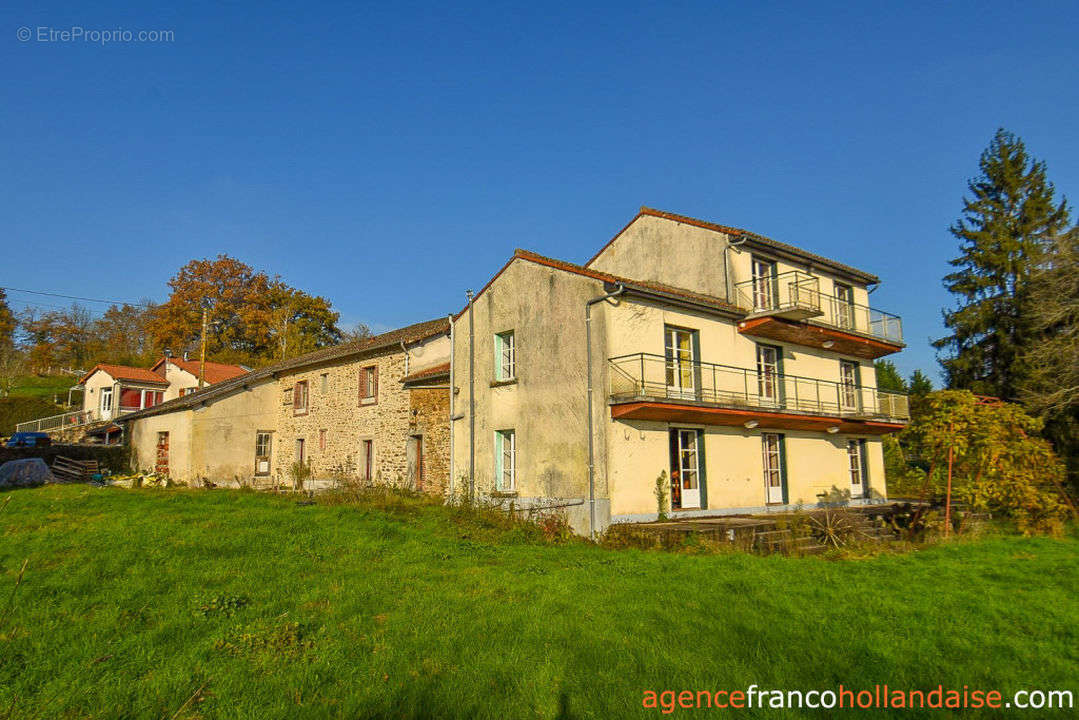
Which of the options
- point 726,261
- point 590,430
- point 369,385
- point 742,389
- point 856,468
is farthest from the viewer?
point 369,385

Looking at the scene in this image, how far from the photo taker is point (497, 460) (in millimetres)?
17484

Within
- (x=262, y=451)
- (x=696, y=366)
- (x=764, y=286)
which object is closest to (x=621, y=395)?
(x=696, y=366)

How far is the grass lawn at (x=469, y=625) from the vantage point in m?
5.06

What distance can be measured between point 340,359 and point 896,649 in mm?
21741

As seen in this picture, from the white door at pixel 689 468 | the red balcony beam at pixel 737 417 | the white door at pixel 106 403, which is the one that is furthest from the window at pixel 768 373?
the white door at pixel 106 403

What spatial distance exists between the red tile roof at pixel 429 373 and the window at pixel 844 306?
13143mm

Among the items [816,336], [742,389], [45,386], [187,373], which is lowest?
[742,389]

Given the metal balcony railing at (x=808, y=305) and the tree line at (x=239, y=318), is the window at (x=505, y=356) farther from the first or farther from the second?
the tree line at (x=239, y=318)

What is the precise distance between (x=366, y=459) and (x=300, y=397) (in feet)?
18.6

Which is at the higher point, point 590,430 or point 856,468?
point 590,430

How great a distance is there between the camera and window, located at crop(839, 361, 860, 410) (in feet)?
70.7

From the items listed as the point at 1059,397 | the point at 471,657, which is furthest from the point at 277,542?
the point at 1059,397

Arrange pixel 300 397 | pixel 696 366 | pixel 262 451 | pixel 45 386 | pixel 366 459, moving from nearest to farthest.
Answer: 1. pixel 696 366
2. pixel 366 459
3. pixel 300 397
4. pixel 262 451
5. pixel 45 386

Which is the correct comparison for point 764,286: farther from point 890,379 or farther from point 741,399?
point 890,379
